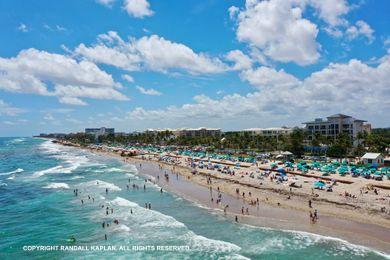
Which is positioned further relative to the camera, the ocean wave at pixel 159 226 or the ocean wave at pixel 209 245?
the ocean wave at pixel 159 226

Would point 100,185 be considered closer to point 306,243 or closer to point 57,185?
point 57,185

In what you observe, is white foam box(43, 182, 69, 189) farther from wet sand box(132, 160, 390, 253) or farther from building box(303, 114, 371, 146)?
building box(303, 114, 371, 146)

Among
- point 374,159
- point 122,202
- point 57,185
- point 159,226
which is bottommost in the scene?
point 159,226

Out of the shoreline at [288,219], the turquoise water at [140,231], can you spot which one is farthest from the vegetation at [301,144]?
the turquoise water at [140,231]

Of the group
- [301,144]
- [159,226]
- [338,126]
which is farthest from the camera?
[338,126]

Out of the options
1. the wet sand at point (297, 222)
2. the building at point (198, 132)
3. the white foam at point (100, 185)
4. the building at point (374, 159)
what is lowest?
the white foam at point (100, 185)

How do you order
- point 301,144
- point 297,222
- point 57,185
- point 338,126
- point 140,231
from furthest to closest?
point 338,126, point 301,144, point 57,185, point 297,222, point 140,231

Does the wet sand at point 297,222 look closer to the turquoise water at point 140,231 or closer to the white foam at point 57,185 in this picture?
the turquoise water at point 140,231

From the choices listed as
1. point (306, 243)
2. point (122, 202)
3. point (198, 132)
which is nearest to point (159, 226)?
point (122, 202)

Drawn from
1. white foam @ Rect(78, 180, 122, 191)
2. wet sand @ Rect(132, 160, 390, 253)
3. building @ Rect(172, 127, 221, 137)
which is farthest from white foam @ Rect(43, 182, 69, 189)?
building @ Rect(172, 127, 221, 137)

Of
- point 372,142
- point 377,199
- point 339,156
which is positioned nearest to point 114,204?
point 377,199

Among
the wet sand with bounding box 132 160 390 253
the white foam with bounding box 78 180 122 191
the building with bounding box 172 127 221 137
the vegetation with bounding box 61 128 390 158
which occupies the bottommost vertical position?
the white foam with bounding box 78 180 122 191
